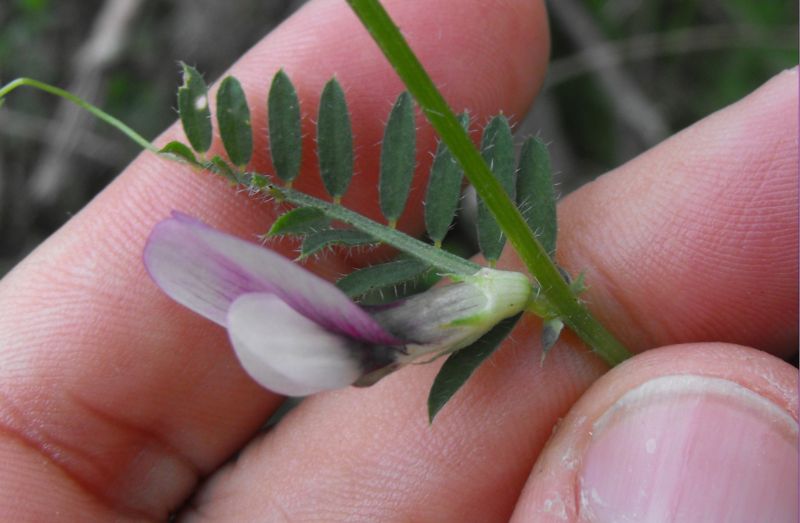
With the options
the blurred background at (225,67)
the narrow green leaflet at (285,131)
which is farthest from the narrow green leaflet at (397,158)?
the blurred background at (225,67)

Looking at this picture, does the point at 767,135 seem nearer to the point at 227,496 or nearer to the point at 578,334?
the point at 578,334

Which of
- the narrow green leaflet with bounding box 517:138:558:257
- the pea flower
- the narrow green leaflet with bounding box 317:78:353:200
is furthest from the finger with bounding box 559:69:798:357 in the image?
the pea flower

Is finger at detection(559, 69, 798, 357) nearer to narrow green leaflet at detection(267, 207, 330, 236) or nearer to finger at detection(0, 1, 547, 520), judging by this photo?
finger at detection(0, 1, 547, 520)

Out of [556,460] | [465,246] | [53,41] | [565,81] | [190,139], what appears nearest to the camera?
[190,139]

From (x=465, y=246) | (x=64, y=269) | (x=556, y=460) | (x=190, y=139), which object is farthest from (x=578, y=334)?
(x=465, y=246)

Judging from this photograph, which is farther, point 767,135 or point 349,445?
point 349,445

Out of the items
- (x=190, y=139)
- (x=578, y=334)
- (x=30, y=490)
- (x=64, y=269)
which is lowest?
(x=578, y=334)

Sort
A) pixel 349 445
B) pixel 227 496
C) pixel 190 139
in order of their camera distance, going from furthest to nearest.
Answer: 1. pixel 227 496
2. pixel 349 445
3. pixel 190 139
